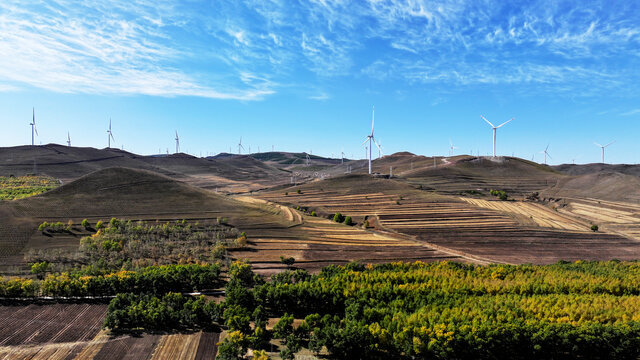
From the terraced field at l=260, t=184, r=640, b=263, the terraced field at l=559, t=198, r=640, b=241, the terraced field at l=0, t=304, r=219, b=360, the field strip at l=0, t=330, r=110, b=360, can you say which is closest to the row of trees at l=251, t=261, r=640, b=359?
the terraced field at l=0, t=304, r=219, b=360

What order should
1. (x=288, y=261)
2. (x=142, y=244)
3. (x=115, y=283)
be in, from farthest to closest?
(x=142, y=244), (x=288, y=261), (x=115, y=283)

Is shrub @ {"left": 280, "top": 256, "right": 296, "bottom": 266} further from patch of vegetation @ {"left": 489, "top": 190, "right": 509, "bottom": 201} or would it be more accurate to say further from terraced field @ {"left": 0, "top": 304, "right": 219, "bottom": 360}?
patch of vegetation @ {"left": 489, "top": 190, "right": 509, "bottom": 201}

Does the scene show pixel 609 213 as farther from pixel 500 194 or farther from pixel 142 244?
pixel 142 244

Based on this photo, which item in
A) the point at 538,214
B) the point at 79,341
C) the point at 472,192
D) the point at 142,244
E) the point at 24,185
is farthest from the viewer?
the point at 472,192

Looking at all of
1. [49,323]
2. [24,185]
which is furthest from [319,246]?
[24,185]

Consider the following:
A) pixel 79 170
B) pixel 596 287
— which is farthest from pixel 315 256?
pixel 79 170

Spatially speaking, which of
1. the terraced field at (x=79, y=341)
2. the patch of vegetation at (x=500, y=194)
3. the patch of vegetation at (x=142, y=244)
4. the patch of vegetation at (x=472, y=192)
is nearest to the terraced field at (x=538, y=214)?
the patch of vegetation at (x=500, y=194)

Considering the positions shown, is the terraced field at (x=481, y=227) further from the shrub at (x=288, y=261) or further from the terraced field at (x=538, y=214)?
the shrub at (x=288, y=261)

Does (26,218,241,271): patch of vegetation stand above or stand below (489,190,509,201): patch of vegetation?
below
